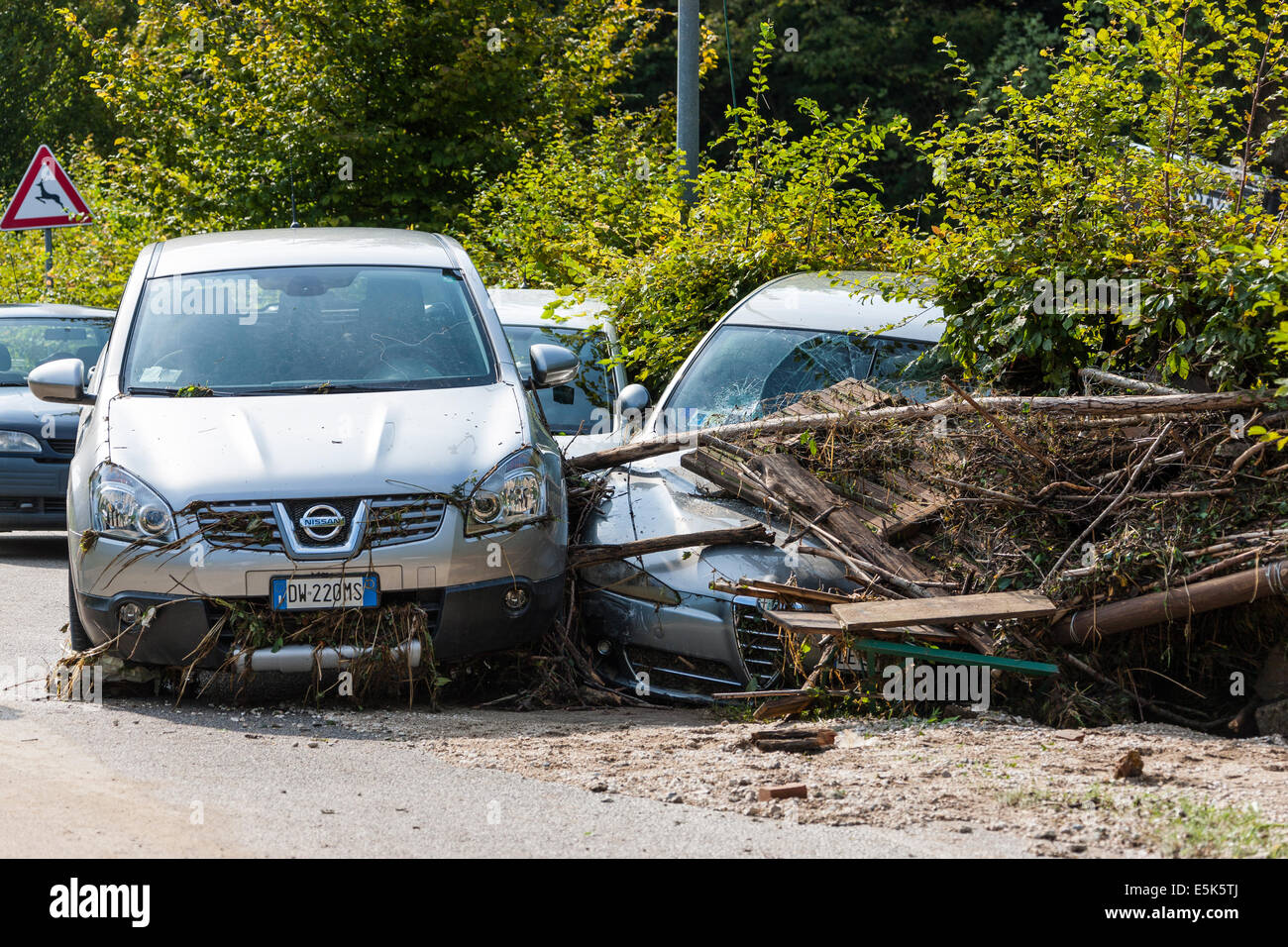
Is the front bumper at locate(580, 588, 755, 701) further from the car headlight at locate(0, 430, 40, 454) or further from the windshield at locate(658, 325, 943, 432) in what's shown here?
the car headlight at locate(0, 430, 40, 454)

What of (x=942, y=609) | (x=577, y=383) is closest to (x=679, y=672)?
(x=942, y=609)

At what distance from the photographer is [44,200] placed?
54.0ft

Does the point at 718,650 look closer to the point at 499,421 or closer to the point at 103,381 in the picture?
the point at 499,421

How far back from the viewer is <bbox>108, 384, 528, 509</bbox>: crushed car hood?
5922 millimetres

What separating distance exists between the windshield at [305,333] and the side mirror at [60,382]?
252mm

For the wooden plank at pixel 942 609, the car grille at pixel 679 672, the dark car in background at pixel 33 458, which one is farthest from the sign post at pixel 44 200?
the wooden plank at pixel 942 609

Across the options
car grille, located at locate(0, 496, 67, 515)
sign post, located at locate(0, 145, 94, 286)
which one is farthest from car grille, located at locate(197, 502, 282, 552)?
sign post, located at locate(0, 145, 94, 286)

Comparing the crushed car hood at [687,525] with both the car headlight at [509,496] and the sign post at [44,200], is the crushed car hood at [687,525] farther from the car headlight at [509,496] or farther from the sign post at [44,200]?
the sign post at [44,200]

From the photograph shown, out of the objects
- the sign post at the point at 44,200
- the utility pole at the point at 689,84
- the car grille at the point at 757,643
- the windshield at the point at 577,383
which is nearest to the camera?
the car grille at the point at 757,643

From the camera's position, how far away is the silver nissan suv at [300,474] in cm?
586

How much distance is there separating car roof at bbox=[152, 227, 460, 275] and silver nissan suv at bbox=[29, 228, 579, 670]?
0.23 m

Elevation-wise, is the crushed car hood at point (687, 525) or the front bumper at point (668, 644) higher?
the crushed car hood at point (687, 525)

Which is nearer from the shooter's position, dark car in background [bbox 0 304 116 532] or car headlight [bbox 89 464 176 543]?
car headlight [bbox 89 464 176 543]

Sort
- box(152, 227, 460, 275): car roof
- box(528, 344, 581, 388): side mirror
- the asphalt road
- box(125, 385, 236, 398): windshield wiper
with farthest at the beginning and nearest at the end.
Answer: box(152, 227, 460, 275): car roof → box(528, 344, 581, 388): side mirror → box(125, 385, 236, 398): windshield wiper → the asphalt road
